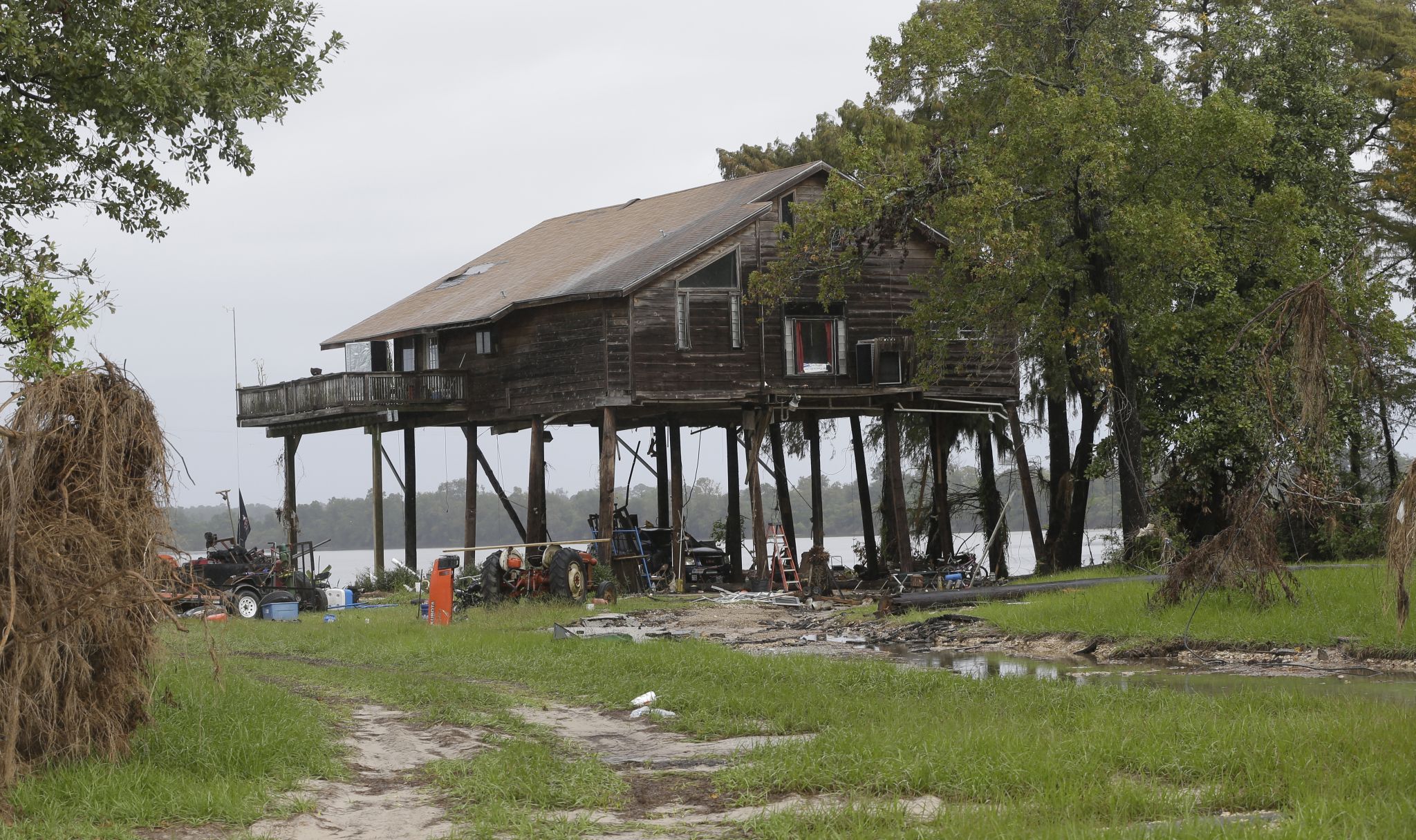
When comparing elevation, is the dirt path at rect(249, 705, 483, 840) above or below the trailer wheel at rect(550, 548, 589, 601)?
below

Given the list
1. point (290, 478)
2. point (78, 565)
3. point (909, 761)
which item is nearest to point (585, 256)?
point (290, 478)

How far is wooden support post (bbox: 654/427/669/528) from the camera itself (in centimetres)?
4284

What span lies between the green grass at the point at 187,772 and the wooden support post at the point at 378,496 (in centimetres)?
2626

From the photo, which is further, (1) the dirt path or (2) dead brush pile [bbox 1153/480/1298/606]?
(2) dead brush pile [bbox 1153/480/1298/606]

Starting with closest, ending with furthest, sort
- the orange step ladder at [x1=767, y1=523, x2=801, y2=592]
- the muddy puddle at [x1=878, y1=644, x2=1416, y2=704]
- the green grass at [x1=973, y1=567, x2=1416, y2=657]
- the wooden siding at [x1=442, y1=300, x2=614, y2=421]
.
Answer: the muddy puddle at [x1=878, y1=644, x2=1416, y2=704]
the green grass at [x1=973, y1=567, x2=1416, y2=657]
the wooden siding at [x1=442, y1=300, x2=614, y2=421]
the orange step ladder at [x1=767, y1=523, x2=801, y2=592]

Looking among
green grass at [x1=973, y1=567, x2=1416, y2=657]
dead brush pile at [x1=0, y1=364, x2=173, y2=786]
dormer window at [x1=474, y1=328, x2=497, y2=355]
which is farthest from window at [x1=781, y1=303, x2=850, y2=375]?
dead brush pile at [x1=0, y1=364, x2=173, y2=786]

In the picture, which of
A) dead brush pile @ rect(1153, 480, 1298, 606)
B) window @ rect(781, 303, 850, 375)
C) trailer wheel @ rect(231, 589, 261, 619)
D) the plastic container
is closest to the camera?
dead brush pile @ rect(1153, 480, 1298, 606)

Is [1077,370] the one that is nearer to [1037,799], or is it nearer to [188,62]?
[188,62]

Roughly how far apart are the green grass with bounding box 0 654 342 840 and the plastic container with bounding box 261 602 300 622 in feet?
54.7

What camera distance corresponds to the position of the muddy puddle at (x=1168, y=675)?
1434 centimetres

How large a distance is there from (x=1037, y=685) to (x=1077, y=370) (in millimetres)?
23526

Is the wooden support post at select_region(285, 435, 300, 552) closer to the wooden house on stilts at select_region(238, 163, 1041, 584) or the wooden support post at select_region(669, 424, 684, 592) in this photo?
the wooden house on stilts at select_region(238, 163, 1041, 584)

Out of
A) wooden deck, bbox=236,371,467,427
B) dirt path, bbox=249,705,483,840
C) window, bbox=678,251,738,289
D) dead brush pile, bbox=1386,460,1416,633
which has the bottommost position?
dirt path, bbox=249,705,483,840

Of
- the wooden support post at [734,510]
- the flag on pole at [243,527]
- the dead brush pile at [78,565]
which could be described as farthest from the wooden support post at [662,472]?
the dead brush pile at [78,565]
